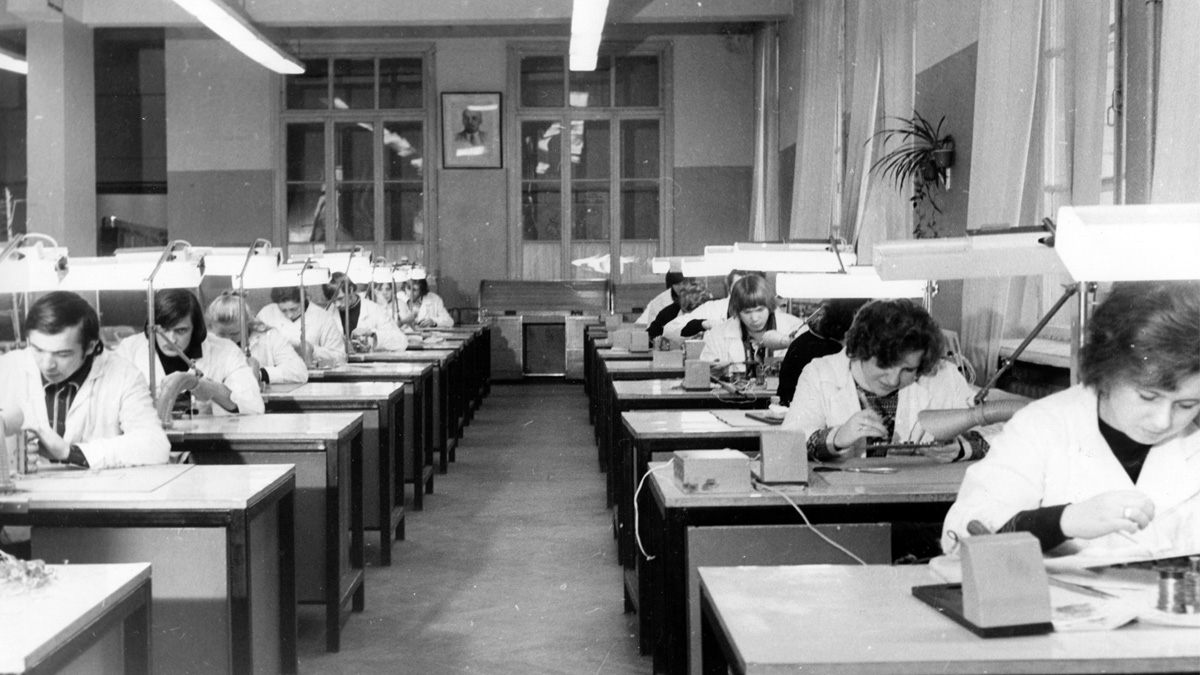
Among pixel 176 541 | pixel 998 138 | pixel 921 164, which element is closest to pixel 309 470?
pixel 176 541

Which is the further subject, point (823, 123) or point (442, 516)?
point (823, 123)

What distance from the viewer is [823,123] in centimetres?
892

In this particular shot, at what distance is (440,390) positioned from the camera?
751 cm

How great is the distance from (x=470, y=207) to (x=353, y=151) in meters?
1.37

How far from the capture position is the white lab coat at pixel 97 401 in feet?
11.4

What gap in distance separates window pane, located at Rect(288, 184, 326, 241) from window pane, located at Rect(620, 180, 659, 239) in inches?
125

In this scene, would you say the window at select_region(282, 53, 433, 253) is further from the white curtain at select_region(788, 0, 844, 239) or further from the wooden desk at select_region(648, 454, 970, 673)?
the wooden desk at select_region(648, 454, 970, 673)

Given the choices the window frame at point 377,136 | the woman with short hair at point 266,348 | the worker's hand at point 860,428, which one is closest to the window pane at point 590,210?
the window frame at point 377,136

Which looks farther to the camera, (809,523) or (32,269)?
(32,269)

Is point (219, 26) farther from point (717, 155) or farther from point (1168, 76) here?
point (1168, 76)

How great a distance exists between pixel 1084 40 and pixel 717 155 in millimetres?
9011

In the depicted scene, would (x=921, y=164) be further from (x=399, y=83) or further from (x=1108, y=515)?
(x=399, y=83)

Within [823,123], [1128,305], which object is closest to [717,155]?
[823,123]

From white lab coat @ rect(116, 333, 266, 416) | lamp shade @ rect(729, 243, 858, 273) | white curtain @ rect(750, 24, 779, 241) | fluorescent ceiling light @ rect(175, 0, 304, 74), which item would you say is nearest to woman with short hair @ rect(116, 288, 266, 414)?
white lab coat @ rect(116, 333, 266, 416)
